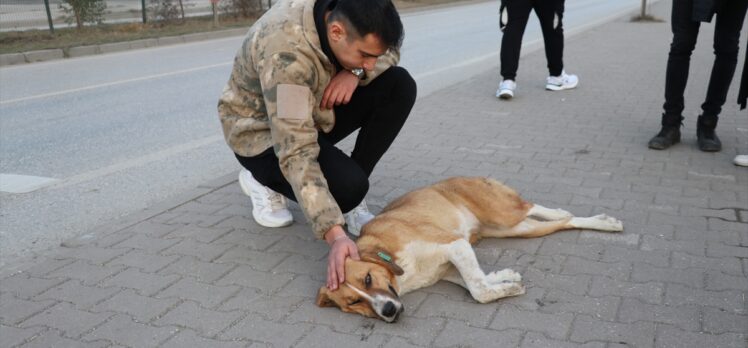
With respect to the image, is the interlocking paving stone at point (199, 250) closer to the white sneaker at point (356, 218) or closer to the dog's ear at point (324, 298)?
the white sneaker at point (356, 218)

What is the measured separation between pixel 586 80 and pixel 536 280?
632 centimetres

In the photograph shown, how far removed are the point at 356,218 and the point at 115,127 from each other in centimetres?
413

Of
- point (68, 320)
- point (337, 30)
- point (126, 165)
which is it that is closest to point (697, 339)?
point (337, 30)

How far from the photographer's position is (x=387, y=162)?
560cm

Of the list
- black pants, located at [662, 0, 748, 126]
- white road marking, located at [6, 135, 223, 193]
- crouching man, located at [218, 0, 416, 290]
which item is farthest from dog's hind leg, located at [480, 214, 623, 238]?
white road marking, located at [6, 135, 223, 193]

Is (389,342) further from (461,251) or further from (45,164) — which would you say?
(45,164)

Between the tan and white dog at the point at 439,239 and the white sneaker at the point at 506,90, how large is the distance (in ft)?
12.9

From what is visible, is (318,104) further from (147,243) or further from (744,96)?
(744,96)

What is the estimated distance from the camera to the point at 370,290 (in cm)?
302

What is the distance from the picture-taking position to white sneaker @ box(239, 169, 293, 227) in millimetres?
4266

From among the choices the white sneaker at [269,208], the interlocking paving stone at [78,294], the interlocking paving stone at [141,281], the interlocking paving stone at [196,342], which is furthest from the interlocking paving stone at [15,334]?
the white sneaker at [269,208]

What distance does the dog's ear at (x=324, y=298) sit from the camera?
317cm

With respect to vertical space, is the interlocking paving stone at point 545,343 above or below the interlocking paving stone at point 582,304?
above

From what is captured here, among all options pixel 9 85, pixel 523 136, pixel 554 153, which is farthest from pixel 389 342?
pixel 9 85
